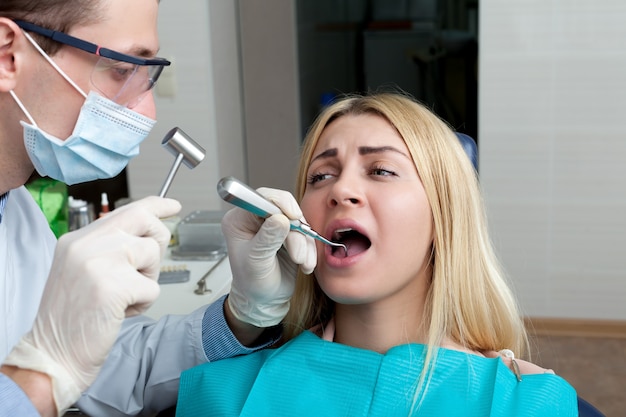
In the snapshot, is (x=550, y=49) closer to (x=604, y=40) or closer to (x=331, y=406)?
(x=604, y=40)

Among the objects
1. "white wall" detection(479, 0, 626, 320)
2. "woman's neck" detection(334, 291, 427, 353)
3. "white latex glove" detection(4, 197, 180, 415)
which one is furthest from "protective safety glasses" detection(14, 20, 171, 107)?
"white wall" detection(479, 0, 626, 320)

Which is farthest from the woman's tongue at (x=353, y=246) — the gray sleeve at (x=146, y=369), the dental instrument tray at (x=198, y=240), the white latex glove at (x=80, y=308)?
the dental instrument tray at (x=198, y=240)

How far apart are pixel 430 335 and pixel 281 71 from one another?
2641 millimetres

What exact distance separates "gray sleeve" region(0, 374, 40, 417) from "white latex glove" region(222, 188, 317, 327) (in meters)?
0.47

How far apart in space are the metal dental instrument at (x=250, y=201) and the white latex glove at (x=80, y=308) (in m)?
0.16

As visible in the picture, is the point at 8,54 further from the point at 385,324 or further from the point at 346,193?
the point at 385,324

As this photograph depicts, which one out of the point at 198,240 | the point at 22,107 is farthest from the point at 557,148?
the point at 22,107

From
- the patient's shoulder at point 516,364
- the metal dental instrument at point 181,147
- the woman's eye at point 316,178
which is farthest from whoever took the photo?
the woman's eye at point 316,178

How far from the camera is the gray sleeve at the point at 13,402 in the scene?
99cm

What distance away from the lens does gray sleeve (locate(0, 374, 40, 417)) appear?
0.99m

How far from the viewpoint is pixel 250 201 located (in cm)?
119

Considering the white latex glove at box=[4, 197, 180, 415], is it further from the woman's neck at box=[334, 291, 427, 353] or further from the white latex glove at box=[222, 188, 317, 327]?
the woman's neck at box=[334, 291, 427, 353]

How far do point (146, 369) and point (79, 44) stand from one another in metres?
0.62

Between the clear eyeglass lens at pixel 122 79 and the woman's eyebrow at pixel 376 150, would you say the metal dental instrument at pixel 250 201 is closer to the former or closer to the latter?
the woman's eyebrow at pixel 376 150
